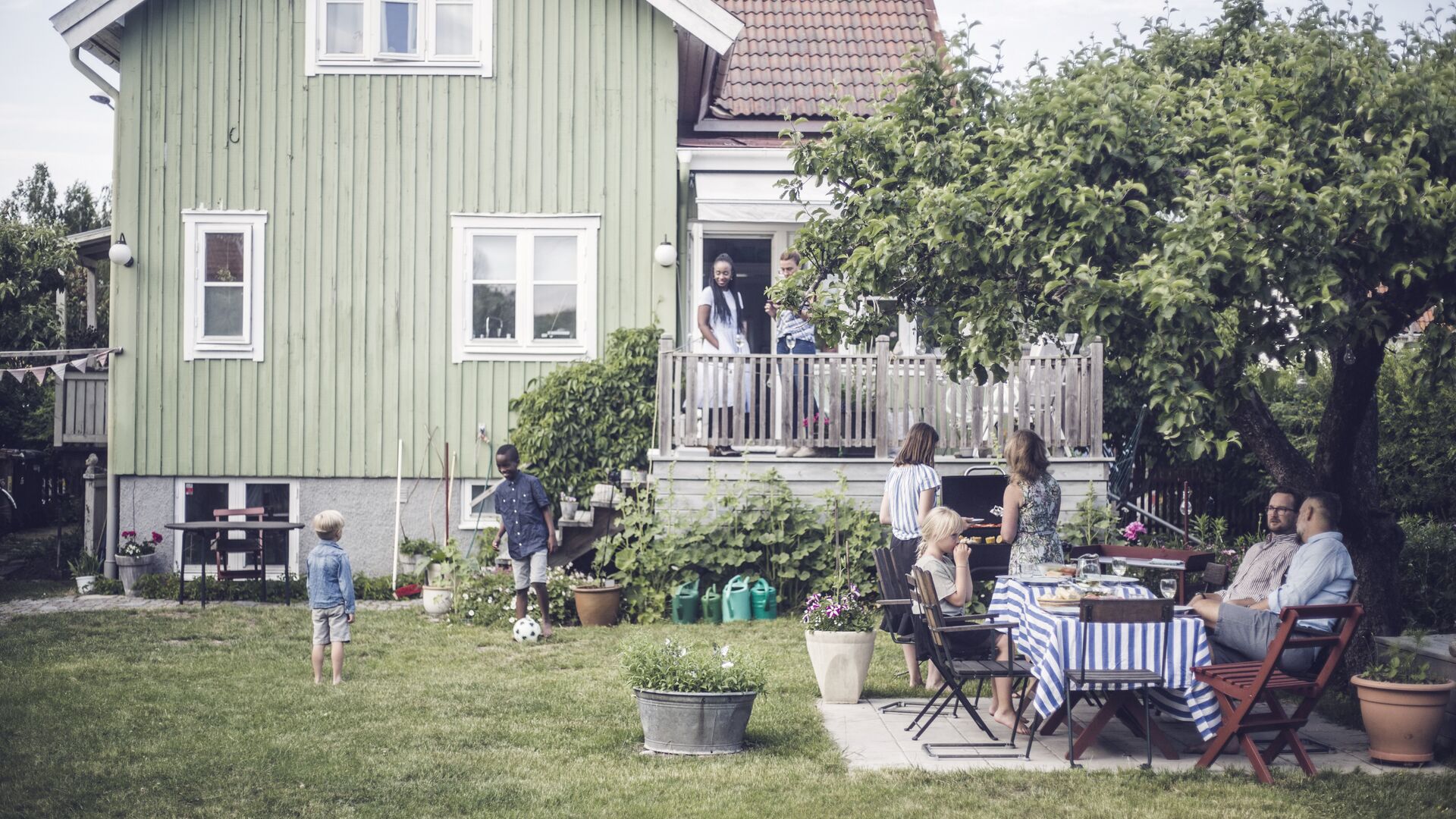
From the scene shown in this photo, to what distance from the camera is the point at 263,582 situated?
1348cm

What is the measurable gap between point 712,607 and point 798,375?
232cm

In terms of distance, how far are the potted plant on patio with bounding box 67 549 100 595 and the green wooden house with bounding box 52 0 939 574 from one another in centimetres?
126

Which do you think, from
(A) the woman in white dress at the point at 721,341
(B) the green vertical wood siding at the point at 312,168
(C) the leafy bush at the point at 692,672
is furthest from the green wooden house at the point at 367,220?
(C) the leafy bush at the point at 692,672

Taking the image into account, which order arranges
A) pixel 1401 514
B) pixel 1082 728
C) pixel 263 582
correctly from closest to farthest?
pixel 1082 728 < pixel 263 582 < pixel 1401 514

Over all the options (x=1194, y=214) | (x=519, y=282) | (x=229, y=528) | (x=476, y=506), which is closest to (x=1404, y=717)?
→ (x=1194, y=214)

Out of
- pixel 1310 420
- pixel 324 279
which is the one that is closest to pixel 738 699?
pixel 324 279

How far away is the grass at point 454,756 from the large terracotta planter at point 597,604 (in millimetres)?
1093

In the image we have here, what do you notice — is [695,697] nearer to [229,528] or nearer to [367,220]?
[229,528]

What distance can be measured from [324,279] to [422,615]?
428 cm

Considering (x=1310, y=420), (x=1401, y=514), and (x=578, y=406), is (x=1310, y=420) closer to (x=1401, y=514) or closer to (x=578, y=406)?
(x=1401, y=514)

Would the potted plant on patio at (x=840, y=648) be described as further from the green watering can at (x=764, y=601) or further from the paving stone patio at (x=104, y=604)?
the paving stone patio at (x=104, y=604)

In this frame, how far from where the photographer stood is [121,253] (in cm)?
1437

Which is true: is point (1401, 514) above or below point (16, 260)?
below

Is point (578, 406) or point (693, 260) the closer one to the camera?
point (578, 406)
